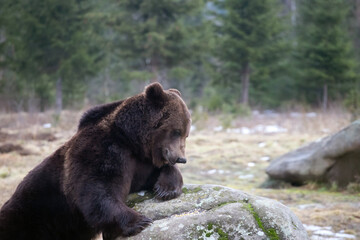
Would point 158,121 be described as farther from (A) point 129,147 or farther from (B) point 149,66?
(B) point 149,66

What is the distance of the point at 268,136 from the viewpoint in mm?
17172

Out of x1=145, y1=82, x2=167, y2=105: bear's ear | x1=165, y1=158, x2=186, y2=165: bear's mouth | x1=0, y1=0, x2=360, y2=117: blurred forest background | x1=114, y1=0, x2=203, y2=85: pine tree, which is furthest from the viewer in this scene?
x1=114, y1=0, x2=203, y2=85: pine tree

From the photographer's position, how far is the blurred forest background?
2469 centimetres

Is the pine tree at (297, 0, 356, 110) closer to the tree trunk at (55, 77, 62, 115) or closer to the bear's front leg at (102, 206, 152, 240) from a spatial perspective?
the tree trunk at (55, 77, 62, 115)

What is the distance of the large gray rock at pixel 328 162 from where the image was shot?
9.05 metres

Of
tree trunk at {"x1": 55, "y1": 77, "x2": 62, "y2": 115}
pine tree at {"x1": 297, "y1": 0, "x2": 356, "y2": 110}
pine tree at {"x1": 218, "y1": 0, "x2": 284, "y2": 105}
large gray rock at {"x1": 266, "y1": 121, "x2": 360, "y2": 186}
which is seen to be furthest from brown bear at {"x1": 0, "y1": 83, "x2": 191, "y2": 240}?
pine tree at {"x1": 218, "y1": 0, "x2": 284, "y2": 105}

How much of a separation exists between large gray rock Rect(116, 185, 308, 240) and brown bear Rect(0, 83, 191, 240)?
0.16 m

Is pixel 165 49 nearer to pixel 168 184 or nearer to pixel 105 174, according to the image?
pixel 168 184

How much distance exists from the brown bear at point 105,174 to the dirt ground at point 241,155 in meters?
2.79

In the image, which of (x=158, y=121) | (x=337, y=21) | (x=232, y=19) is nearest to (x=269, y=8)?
(x=232, y=19)

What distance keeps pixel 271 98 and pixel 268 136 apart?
57.7ft

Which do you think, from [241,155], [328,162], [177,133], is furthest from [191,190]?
[241,155]

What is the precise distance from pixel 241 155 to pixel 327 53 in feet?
56.4

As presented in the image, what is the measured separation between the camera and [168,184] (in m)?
4.14
